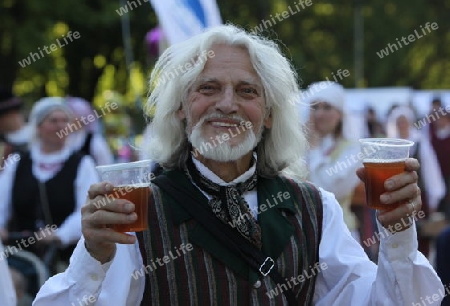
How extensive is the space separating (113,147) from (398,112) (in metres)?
9.10

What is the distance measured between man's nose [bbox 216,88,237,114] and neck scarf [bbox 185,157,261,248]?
286mm

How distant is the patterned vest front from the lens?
9.54ft

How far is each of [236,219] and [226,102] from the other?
47cm

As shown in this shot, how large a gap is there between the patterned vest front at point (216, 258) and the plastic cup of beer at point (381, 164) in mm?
526

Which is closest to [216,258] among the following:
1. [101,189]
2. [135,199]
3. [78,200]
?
[135,199]

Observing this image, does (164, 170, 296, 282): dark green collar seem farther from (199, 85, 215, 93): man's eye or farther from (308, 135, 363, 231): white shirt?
(308, 135, 363, 231): white shirt

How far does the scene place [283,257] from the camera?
3.03 metres

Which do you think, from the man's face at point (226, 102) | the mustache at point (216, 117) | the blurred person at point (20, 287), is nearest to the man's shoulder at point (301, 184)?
the man's face at point (226, 102)

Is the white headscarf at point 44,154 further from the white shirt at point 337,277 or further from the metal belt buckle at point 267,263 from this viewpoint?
the metal belt buckle at point 267,263

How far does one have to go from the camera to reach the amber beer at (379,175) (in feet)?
8.38

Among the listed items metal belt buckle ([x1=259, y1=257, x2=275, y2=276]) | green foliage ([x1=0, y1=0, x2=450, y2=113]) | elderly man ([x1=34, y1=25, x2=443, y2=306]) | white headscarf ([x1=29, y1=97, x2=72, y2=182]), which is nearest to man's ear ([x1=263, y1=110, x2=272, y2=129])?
elderly man ([x1=34, y1=25, x2=443, y2=306])

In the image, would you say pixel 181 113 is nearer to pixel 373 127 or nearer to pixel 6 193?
pixel 6 193

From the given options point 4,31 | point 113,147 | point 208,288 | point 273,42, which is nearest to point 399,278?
point 208,288

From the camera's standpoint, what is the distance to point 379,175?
2564mm
